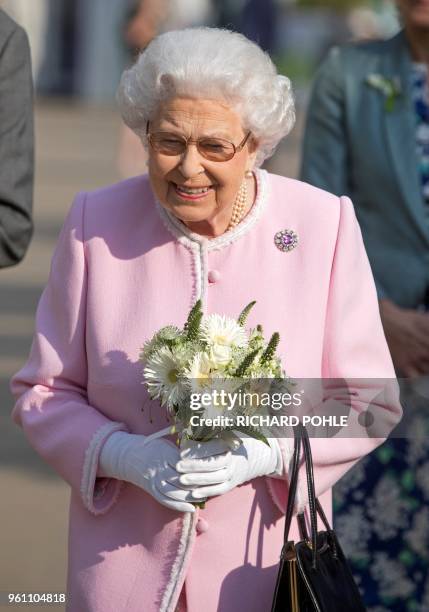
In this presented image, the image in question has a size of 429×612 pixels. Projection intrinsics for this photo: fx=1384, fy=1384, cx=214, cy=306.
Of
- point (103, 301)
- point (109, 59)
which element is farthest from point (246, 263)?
point (109, 59)

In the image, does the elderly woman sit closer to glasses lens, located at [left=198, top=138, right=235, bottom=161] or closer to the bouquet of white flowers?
glasses lens, located at [left=198, top=138, right=235, bottom=161]

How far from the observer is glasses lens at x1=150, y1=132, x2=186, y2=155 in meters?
2.98

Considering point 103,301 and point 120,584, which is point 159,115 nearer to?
point 103,301

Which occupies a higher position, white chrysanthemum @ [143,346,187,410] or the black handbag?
white chrysanthemum @ [143,346,187,410]

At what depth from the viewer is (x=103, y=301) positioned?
3096 mm

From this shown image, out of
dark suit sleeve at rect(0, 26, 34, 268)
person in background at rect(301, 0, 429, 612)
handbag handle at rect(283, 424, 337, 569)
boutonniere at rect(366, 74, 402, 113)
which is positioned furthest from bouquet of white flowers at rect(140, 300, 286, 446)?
boutonniere at rect(366, 74, 402, 113)

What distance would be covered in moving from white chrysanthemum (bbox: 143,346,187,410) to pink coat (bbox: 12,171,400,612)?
0.27 metres

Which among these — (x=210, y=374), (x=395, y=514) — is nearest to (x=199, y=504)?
(x=210, y=374)

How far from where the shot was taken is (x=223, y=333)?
9.02 feet

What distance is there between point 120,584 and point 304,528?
44cm

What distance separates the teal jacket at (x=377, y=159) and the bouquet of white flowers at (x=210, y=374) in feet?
4.49

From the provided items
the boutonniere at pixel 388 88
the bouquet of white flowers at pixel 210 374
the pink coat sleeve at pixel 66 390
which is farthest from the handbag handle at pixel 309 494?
the boutonniere at pixel 388 88

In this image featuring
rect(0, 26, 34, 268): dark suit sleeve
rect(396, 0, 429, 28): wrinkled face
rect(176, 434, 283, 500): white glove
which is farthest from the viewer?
rect(396, 0, 429, 28): wrinkled face

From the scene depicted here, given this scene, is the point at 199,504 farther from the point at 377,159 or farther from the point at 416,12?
the point at 416,12
